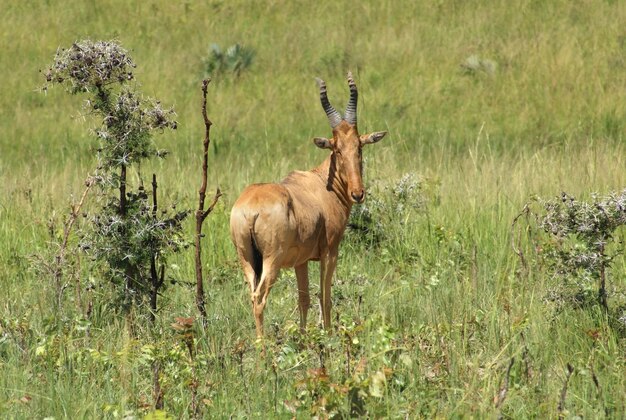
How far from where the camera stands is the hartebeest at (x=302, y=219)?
22.0 ft

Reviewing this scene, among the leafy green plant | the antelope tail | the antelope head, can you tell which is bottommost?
the leafy green plant

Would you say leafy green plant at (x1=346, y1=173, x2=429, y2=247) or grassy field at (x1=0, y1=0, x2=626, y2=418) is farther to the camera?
leafy green plant at (x1=346, y1=173, x2=429, y2=247)

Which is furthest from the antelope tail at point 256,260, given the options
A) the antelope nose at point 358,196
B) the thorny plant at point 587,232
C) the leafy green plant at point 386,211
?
the leafy green plant at point 386,211

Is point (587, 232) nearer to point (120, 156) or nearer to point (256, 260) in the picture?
point (256, 260)

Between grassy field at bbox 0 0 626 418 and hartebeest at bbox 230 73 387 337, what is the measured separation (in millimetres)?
327

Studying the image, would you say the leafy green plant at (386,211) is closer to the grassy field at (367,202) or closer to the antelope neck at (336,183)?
the grassy field at (367,202)

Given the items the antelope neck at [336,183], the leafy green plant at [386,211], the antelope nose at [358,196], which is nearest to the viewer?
the antelope nose at [358,196]

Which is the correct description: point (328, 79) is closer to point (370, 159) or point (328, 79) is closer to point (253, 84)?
point (253, 84)

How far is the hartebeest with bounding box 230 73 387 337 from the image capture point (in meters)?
6.70

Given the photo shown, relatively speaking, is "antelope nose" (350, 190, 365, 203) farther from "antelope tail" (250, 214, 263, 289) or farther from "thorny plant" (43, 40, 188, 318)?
"thorny plant" (43, 40, 188, 318)

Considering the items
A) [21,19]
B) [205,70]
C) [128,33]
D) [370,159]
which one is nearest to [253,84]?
[205,70]

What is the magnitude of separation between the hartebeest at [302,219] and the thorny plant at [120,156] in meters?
0.54

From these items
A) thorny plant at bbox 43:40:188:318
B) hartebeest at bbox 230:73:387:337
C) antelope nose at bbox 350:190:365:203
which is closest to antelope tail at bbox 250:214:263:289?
hartebeest at bbox 230:73:387:337

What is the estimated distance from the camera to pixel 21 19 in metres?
22.5
